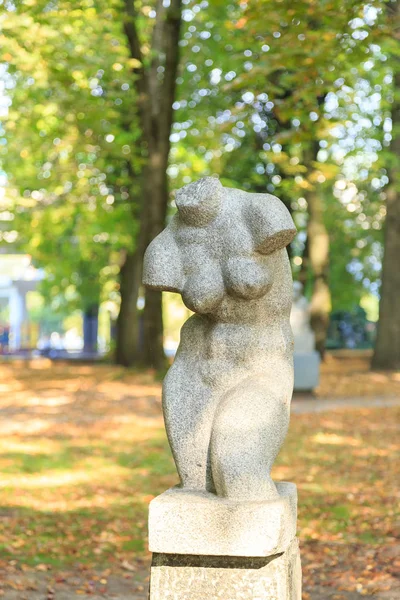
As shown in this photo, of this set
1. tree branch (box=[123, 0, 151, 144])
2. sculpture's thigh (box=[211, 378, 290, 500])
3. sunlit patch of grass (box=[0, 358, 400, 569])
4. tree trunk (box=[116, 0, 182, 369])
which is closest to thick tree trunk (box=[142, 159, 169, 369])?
tree trunk (box=[116, 0, 182, 369])

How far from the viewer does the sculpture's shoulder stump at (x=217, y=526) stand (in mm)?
4410

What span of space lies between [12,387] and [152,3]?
362 inches

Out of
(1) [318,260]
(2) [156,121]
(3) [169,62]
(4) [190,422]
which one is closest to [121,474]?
(4) [190,422]

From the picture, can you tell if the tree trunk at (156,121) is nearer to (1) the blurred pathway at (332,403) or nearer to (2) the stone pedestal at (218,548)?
(1) the blurred pathway at (332,403)

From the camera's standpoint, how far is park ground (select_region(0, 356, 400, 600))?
7.20 meters

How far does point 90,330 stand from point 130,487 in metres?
26.0

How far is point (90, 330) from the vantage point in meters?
36.3

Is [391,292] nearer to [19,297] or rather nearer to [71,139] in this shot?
[71,139]

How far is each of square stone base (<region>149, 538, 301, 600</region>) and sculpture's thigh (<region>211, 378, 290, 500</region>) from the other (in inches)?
12.7

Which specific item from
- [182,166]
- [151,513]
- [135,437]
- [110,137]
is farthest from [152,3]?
[151,513]

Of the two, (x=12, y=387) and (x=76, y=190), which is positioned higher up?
(x=76, y=190)

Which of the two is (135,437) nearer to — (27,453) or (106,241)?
(27,453)

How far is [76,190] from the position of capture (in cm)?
2417

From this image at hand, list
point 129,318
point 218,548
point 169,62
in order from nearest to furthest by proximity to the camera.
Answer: point 218,548
point 169,62
point 129,318
